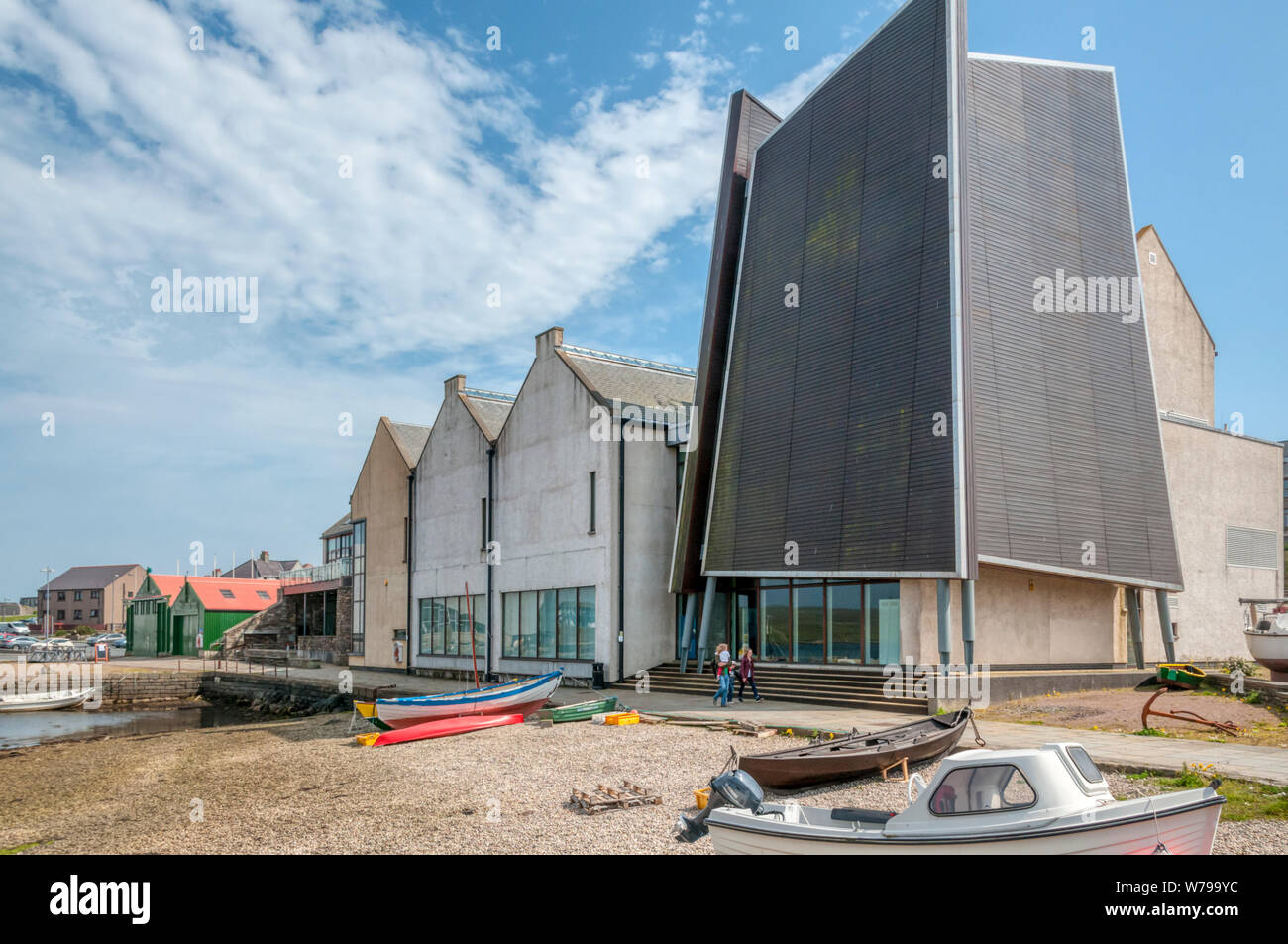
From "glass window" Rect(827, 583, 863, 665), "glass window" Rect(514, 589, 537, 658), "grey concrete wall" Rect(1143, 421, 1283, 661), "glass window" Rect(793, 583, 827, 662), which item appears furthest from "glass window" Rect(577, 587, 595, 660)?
"grey concrete wall" Rect(1143, 421, 1283, 661)

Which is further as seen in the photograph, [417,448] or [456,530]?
[417,448]

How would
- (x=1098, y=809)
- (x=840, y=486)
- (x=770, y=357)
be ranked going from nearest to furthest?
(x=1098, y=809), (x=840, y=486), (x=770, y=357)

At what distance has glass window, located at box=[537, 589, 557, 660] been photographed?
3412 centimetres

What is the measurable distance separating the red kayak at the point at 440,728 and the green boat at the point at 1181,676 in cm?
1816

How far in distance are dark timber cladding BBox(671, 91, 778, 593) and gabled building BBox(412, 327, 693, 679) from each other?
6.53 ft

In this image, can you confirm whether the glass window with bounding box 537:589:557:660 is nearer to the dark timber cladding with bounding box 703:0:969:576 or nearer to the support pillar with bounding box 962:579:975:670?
the dark timber cladding with bounding box 703:0:969:576

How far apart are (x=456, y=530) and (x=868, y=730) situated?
26157 mm

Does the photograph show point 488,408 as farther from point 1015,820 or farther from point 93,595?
point 93,595

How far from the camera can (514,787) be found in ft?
51.2

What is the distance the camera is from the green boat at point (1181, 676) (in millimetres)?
25547

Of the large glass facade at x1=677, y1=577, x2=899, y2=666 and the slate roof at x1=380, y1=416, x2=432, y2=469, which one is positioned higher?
the slate roof at x1=380, y1=416, x2=432, y2=469

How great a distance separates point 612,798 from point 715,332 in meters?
20.4
